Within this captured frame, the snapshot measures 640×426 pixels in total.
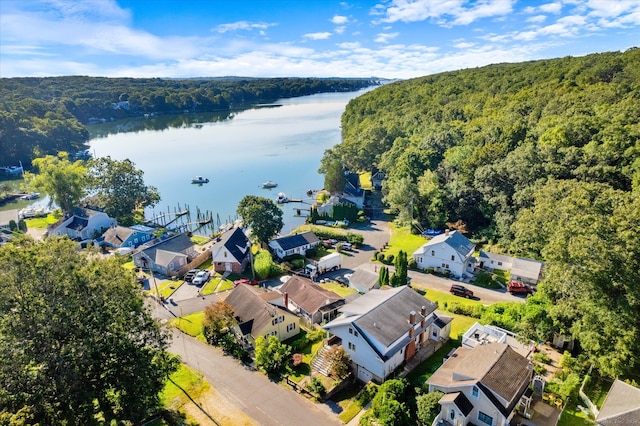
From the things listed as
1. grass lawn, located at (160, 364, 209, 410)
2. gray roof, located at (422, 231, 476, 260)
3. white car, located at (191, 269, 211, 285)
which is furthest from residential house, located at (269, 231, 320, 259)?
grass lawn, located at (160, 364, 209, 410)

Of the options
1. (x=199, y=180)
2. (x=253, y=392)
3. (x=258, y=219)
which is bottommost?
(x=253, y=392)

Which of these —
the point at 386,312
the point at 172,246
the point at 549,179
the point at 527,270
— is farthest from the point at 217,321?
the point at 549,179

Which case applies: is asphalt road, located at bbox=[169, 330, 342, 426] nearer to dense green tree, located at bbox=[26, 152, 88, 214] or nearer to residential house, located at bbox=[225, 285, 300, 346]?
residential house, located at bbox=[225, 285, 300, 346]

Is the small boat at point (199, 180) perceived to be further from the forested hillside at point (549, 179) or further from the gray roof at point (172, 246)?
the gray roof at point (172, 246)

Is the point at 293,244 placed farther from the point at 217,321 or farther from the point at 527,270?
the point at 527,270

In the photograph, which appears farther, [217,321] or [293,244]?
[293,244]

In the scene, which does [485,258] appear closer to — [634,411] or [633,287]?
[633,287]
